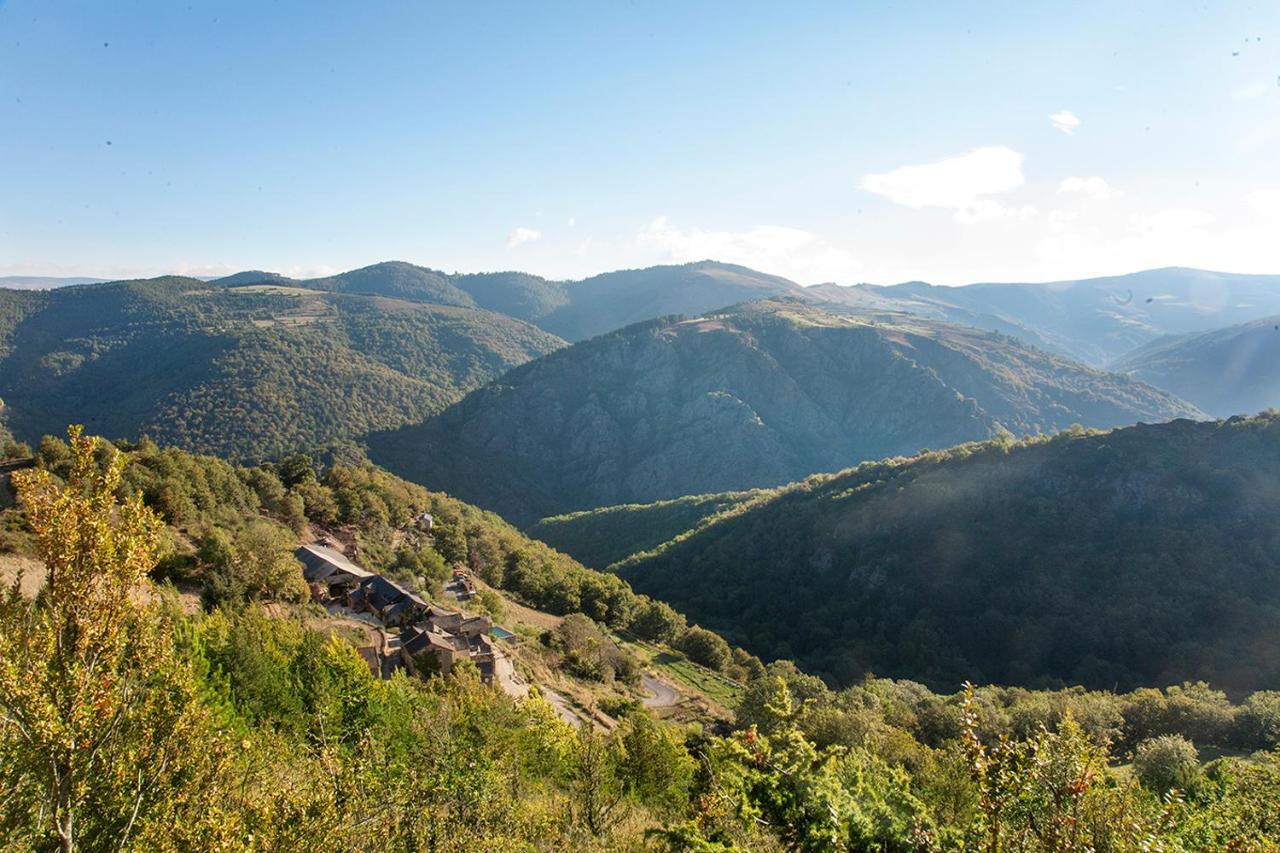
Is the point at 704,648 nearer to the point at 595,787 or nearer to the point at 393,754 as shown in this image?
the point at 595,787

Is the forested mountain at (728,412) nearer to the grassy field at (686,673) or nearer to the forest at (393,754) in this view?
the grassy field at (686,673)

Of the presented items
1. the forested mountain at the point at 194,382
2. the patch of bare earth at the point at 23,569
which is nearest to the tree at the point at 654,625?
the patch of bare earth at the point at 23,569

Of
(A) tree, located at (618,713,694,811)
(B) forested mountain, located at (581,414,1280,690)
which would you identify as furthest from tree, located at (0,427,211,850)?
(B) forested mountain, located at (581,414,1280,690)

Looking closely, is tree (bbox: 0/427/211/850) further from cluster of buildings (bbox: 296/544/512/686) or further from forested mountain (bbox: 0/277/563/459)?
forested mountain (bbox: 0/277/563/459)

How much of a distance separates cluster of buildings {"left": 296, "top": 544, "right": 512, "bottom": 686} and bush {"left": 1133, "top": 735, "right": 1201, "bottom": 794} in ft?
93.7

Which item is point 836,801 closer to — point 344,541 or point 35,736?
point 35,736

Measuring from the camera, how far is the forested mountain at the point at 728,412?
161 meters

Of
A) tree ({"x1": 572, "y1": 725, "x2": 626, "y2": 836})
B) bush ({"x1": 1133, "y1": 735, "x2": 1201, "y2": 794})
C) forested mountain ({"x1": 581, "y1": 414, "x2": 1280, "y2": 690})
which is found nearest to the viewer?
tree ({"x1": 572, "y1": 725, "x2": 626, "y2": 836})

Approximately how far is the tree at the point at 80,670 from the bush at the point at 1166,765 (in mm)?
33298

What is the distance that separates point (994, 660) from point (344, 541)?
59.9m

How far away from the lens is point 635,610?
62938 mm

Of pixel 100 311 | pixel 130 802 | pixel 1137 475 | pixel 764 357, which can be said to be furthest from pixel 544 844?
pixel 100 311

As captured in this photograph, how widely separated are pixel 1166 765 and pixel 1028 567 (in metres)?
44.1

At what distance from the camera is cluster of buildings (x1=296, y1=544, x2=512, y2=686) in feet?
99.3
